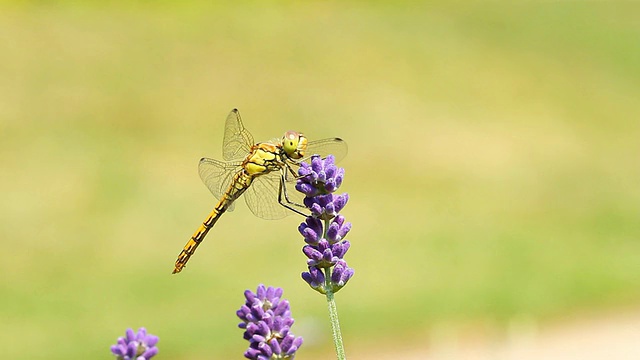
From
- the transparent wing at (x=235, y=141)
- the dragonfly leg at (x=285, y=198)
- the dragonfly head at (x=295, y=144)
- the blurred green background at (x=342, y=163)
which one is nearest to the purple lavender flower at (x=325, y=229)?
the dragonfly head at (x=295, y=144)

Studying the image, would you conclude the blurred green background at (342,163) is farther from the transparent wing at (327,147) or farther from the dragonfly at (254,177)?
the transparent wing at (327,147)

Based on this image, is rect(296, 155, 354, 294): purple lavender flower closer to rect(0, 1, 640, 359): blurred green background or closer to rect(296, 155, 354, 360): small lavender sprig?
rect(296, 155, 354, 360): small lavender sprig

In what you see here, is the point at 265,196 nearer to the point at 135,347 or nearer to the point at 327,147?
the point at 327,147

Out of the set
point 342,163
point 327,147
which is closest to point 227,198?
point 327,147

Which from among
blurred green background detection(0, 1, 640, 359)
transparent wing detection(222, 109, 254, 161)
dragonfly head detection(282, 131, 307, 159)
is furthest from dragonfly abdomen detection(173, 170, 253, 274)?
blurred green background detection(0, 1, 640, 359)

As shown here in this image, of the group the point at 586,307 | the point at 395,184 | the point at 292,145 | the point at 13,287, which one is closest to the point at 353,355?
the point at 586,307

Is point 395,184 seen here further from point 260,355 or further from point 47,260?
point 260,355

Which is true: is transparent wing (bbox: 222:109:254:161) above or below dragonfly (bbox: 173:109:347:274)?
above

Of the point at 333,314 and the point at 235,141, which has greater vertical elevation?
the point at 235,141
